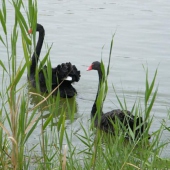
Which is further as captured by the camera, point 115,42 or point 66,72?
point 115,42

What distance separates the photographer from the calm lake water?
7200 mm

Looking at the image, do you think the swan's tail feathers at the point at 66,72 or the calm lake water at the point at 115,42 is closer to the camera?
the swan's tail feathers at the point at 66,72

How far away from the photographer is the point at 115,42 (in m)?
9.80

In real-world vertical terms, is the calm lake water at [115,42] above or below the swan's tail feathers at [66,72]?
below

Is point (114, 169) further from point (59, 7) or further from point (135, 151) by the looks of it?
point (59, 7)

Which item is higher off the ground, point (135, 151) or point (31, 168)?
point (135, 151)

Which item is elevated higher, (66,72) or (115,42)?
(66,72)

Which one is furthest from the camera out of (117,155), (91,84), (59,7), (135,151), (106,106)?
(59,7)

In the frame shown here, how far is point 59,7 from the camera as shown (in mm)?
12438

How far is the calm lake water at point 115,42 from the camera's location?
720 centimetres

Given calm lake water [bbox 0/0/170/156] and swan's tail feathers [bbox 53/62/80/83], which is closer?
swan's tail feathers [bbox 53/62/80/83]

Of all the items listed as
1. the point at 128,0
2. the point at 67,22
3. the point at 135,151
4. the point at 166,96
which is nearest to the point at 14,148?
the point at 135,151

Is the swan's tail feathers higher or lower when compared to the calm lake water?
higher

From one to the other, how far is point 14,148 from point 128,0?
34.7 ft
